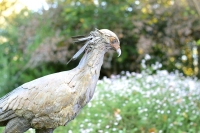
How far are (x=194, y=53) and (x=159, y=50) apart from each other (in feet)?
2.87

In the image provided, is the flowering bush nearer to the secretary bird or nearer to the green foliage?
the secretary bird

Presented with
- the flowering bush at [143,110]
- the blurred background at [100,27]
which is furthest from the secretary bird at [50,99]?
the blurred background at [100,27]

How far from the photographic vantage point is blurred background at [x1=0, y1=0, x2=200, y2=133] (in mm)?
7003

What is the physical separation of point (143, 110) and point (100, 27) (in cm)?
369

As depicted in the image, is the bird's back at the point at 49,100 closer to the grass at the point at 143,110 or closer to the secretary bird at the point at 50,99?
the secretary bird at the point at 50,99

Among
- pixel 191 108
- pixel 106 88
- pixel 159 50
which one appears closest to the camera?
pixel 191 108

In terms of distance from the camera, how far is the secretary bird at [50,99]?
188cm

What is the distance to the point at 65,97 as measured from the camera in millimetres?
1891

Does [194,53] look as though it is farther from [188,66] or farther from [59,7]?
[59,7]

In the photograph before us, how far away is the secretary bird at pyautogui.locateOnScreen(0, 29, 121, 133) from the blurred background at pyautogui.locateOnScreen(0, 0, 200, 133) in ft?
15.9

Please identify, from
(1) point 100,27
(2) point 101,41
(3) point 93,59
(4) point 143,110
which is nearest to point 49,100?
(3) point 93,59

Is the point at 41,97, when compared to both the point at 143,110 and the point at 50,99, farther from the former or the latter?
the point at 143,110

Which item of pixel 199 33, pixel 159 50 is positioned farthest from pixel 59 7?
pixel 199 33

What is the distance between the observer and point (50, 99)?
74.2 inches
